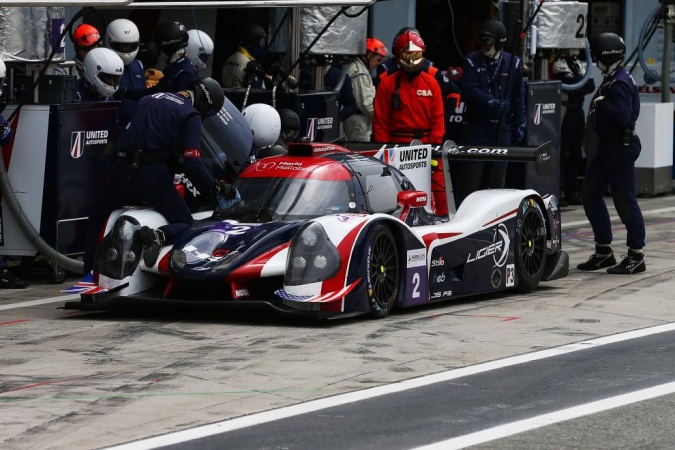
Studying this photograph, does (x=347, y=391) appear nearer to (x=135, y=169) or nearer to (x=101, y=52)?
(x=135, y=169)

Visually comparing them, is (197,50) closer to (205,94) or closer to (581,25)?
(205,94)

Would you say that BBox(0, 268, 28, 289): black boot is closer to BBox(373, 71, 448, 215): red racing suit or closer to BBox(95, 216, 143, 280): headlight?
BBox(95, 216, 143, 280): headlight

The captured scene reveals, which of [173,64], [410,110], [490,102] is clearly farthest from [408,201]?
[490,102]

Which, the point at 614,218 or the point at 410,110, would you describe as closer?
the point at 410,110

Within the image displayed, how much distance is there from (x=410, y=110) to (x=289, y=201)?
13.0 ft

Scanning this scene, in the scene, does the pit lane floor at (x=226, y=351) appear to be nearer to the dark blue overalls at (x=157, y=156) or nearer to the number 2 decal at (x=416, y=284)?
the number 2 decal at (x=416, y=284)

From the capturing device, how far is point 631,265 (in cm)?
1417

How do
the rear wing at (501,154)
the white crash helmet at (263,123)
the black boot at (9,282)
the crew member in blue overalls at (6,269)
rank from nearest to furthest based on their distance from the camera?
the rear wing at (501,154) < the crew member in blue overalls at (6,269) < the black boot at (9,282) < the white crash helmet at (263,123)

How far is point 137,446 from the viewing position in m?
7.31

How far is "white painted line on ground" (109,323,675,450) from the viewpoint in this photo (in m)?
7.48

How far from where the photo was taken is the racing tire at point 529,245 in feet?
42.0

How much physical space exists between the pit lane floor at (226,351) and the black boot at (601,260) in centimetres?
91

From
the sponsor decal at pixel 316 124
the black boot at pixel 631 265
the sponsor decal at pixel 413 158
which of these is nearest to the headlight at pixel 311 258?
the sponsor decal at pixel 413 158

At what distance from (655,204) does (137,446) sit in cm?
1396
